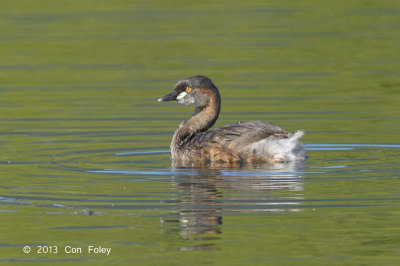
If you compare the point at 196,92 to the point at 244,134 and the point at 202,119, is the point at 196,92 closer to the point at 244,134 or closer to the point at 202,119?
the point at 202,119

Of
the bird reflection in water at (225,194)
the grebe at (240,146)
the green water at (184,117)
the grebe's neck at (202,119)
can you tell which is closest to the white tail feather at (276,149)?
the grebe at (240,146)

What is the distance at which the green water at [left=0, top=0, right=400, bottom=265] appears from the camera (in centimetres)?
872

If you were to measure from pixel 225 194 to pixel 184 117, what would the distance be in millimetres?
5092

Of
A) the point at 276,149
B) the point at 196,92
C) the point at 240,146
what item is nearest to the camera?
the point at 276,149

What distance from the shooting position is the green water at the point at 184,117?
872 cm

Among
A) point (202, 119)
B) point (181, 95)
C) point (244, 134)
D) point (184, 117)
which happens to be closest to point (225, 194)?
point (244, 134)

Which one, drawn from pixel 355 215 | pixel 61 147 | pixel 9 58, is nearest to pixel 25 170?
pixel 61 147

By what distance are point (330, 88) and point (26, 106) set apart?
4451 millimetres

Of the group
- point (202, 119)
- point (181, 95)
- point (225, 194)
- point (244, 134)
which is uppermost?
point (181, 95)

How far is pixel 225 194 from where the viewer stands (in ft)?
33.1

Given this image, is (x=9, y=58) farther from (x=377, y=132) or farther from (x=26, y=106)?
(x=377, y=132)

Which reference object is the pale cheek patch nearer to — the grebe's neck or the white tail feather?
the grebe's neck

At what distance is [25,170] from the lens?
11.5 m

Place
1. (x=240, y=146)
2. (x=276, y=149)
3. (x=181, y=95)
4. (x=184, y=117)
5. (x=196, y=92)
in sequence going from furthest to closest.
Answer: (x=184, y=117), (x=181, y=95), (x=196, y=92), (x=240, y=146), (x=276, y=149)
